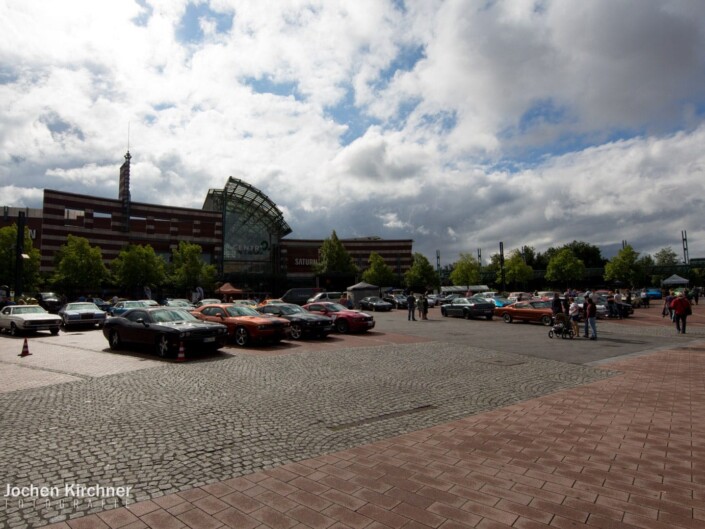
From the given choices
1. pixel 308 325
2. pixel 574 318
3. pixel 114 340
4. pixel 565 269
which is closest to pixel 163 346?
pixel 114 340

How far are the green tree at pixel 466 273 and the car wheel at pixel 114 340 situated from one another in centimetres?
7088

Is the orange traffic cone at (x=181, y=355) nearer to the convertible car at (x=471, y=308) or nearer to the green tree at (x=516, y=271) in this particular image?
the convertible car at (x=471, y=308)

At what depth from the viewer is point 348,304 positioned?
34281 mm

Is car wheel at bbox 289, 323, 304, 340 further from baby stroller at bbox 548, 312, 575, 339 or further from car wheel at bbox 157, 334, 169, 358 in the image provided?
baby stroller at bbox 548, 312, 575, 339

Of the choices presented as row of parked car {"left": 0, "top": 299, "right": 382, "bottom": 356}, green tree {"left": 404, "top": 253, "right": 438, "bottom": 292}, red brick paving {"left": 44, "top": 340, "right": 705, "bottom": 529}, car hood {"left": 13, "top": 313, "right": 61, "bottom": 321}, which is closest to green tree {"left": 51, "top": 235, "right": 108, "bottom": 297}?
row of parked car {"left": 0, "top": 299, "right": 382, "bottom": 356}

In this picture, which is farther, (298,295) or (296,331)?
(298,295)

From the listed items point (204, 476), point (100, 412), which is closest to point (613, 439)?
point (204, 476)

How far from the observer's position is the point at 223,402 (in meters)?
6.84

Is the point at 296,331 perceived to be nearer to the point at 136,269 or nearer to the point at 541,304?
the point at 541,304

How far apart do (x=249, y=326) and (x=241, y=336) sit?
20.7 inches

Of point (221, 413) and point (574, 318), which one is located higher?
point (574, 318)

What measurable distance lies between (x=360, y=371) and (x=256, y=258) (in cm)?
7031

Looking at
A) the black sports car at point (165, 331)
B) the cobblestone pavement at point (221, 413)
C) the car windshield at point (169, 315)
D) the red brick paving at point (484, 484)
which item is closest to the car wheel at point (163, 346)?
the black sports car at point (165, 331)

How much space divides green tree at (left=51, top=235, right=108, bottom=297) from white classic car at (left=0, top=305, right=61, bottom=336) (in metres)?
32.8
